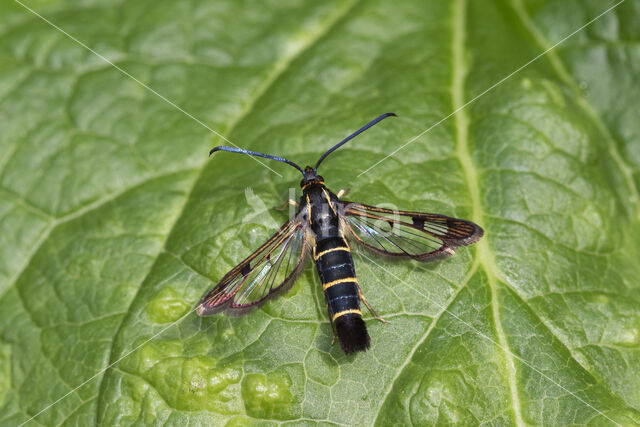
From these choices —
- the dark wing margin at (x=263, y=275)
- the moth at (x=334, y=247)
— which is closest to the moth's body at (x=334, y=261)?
the moth at (x=334, y=247)

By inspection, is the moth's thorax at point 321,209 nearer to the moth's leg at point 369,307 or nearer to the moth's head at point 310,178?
the moth's head at point 310,178

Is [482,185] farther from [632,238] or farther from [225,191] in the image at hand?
[225,191]

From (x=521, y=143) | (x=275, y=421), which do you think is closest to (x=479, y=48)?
(x=521, y=143)

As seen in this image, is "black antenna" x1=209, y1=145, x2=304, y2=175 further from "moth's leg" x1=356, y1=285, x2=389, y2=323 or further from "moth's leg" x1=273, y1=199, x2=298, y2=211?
"moth's leg" x1=356, y1=285, x2=389, y2=323

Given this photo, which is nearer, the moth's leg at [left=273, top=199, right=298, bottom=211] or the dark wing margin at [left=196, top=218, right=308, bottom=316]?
the dark wing margin at [left=196, top=218, right=308, bottom=316]

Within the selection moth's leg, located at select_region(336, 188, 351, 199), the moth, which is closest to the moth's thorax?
the moth
